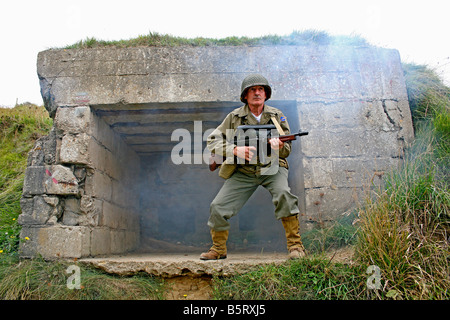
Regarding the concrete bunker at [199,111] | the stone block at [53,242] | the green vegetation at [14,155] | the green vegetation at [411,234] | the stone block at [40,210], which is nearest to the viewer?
the green vegetation at [411,234]

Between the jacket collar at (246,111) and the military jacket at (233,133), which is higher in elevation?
the jacket collar at (246,111)

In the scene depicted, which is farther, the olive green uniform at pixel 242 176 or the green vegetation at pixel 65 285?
the olive green uniform at pixel 242 176

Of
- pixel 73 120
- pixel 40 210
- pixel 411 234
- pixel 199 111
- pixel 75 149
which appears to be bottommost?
pixel 411 234

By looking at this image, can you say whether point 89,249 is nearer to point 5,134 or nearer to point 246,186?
point 246,186

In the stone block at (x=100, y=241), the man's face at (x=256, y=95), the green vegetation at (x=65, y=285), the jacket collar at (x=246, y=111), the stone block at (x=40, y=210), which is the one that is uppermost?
the man's face at (x=256, y=95)

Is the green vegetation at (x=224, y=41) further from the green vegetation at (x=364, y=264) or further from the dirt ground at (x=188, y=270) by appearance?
the dirt ground at (x=188, y=270)

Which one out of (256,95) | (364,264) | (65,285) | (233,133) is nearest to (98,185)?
(65,285)

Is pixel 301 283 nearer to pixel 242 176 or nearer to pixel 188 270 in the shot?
pixel 188 270

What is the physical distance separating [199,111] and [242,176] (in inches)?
54.4

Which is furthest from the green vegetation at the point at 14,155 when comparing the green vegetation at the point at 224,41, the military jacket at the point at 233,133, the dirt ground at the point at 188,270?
the military jacket at the point at 233,133

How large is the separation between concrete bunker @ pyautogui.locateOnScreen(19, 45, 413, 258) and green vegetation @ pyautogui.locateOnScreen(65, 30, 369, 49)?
12cm

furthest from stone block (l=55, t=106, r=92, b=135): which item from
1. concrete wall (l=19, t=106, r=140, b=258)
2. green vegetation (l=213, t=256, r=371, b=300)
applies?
green vegetation (l=213, t=256, r=371, b=300)

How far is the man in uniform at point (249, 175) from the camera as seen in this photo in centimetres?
331

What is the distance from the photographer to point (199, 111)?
457 centimetres
